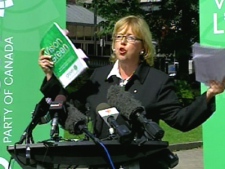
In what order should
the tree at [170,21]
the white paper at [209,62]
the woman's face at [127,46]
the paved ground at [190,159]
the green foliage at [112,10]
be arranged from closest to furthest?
1. the white paper at [209,62]
2. the woman's face at [127,46]
3. the paved ground at [190,159]
4. the green foliage at [112,10]
5. the tree at [170,21]

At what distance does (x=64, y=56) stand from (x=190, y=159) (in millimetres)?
8107

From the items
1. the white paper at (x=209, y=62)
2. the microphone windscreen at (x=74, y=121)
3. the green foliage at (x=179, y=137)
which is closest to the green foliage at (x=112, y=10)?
the green foliage at (x=179, y=137)

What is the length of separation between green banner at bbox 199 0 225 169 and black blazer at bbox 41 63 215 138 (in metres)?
2.44

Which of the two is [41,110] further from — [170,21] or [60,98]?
[170,21]

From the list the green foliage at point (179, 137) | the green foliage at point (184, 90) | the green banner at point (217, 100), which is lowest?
the green foliage at point (184, 90)

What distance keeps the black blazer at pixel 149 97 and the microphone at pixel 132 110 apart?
204 mm

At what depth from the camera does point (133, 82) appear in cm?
283

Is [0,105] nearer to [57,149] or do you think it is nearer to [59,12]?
[59,12]

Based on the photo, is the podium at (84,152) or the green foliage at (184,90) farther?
the green foliage at (184,90)

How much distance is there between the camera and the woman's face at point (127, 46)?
2.81m

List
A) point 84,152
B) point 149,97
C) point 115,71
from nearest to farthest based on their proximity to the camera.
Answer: point 84,152
point 149,97
point 115,71

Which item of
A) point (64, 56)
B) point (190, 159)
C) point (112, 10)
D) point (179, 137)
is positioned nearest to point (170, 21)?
point (112, 10)

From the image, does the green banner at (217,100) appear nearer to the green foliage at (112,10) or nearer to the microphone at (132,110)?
the microphone at (132,110)

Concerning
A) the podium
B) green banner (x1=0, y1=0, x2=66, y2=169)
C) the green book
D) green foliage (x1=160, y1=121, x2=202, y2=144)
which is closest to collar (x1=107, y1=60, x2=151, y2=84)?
the green book
